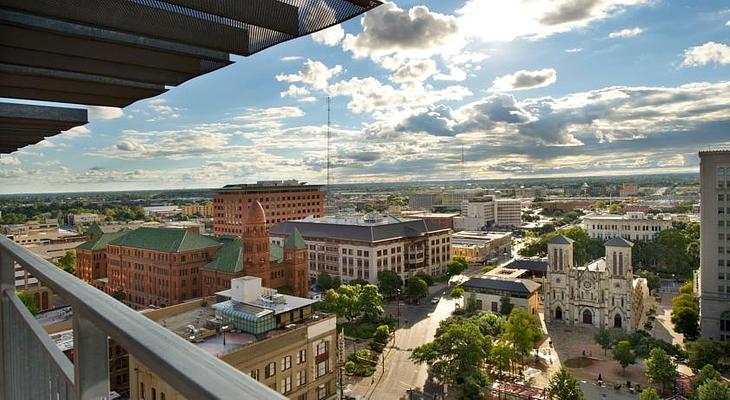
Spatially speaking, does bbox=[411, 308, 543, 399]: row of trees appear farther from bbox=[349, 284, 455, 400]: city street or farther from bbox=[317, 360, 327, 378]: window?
bbox=[317, 360, 327, 378]: window

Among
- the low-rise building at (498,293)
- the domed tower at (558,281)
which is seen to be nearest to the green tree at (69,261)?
the low-rise building at (498,293)

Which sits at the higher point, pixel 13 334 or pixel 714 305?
pixel 13 334

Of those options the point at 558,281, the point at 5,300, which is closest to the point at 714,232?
the point at 558,281

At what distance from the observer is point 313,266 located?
155 feet

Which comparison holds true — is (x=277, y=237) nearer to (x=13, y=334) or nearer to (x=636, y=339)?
(x=636, y=339)

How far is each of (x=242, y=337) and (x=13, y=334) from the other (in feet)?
51.0

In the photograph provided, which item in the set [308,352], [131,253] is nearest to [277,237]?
[131,253]

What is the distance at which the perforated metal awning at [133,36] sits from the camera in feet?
6.48

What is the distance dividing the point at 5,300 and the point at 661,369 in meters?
25.0

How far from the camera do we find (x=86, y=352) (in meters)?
1.72

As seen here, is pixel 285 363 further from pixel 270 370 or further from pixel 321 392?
pixel 321 392

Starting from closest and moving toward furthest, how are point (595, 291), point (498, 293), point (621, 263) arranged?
point (595, 291) < point (621, 263) < point (498, 293)

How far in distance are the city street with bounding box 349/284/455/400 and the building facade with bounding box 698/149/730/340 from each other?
54.1ft

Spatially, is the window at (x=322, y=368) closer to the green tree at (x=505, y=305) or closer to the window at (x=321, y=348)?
the window at (x=321, y=348)
